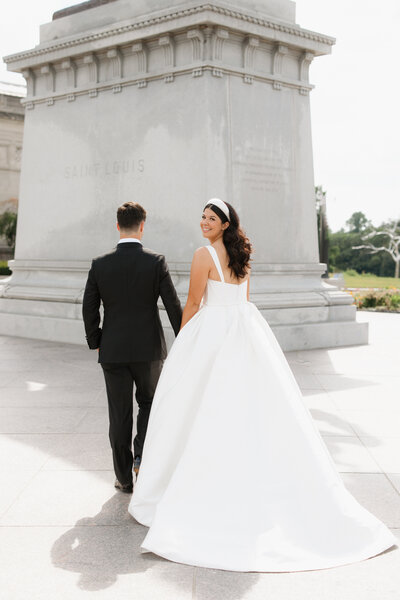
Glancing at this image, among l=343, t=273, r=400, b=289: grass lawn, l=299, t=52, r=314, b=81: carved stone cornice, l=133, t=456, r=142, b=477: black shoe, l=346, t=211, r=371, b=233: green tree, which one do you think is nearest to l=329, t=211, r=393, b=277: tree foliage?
l=343, t=273, r=400, b=289: grass lawn

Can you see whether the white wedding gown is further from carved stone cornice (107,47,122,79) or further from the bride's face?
carved stone cornice (107,47,122,79)

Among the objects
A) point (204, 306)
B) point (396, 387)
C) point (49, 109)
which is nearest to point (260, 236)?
point (396, 387)

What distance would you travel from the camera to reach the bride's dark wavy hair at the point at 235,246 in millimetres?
4418

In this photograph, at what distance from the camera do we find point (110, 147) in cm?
1223

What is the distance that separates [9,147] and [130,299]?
34908mm

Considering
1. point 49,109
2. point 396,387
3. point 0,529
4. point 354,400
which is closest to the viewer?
point 0,529

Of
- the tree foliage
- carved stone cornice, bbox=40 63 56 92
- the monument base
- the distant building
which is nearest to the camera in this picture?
the monument base

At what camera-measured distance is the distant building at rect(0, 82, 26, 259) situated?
3688cm

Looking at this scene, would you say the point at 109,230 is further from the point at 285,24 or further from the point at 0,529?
the point at 0,529

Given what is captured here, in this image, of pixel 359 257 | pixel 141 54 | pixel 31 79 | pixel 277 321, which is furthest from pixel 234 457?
pixel 359 257

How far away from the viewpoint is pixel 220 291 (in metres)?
4.43

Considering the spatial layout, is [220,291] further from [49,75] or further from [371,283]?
[371,283]

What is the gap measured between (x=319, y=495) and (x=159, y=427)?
106 cm

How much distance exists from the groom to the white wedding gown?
0.32m
